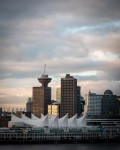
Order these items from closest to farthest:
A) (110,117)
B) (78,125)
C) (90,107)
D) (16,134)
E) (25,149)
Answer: (25,149) < (16,134) < (78,125) < (110,117) < (90,107)

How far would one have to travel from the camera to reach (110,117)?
595 ft

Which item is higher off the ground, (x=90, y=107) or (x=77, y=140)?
(x=90, y=107)

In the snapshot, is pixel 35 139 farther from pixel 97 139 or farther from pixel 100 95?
pixel 100 95

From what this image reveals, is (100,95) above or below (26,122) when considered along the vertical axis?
above

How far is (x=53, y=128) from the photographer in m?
143

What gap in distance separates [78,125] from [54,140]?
21.8 m

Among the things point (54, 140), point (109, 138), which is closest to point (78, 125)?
point (109, 138)

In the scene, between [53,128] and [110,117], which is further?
[110,117]

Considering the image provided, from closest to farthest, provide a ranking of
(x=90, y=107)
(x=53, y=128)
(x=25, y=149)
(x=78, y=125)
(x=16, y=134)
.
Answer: (x=25, y=149), (x=16, y=134), (x=53, y=128), (x=78, y=125), (x=90, y=107)

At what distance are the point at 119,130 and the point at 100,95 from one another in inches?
1407

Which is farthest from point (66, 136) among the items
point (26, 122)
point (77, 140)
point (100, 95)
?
point (100, 95)

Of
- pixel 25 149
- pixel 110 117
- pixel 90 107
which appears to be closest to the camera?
pixel 25 149

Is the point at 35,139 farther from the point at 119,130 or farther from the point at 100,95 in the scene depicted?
the point at 100,95

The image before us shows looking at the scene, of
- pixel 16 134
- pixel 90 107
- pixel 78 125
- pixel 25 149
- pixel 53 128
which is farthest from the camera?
pixel 90 107
